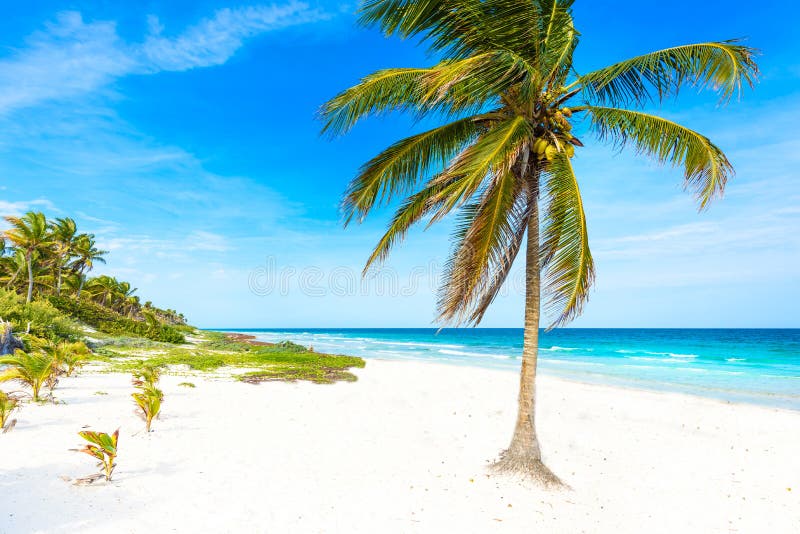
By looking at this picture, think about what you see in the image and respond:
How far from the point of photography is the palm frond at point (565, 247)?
202 inches

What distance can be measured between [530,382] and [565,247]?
7.06 feet

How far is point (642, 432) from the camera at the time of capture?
9.30m

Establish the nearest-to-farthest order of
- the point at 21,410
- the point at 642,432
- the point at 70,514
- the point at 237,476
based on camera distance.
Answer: the point at 70,514, the point at 237,476, the point at 21,410, the point at 642,432

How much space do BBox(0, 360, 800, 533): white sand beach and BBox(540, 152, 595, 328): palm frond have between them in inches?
104

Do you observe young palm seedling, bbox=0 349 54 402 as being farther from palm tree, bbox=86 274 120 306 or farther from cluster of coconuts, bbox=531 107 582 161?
palm tree, bbox=86 274 120 306

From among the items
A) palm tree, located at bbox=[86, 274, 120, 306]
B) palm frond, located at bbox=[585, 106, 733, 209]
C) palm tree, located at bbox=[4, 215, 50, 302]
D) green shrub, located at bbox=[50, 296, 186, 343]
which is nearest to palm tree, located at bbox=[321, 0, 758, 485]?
palm frond, located at bbox=[585, 106, 733, 209]

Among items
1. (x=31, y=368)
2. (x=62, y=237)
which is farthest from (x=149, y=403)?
(x=62, y=237)

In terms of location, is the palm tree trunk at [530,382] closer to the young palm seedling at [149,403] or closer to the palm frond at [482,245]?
the palm frond at [482,245]

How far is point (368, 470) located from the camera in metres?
6.10

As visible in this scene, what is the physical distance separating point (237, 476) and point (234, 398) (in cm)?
518

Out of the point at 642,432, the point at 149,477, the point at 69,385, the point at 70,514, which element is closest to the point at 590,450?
the point at 642,432

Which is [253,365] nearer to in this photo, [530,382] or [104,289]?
[530,382]

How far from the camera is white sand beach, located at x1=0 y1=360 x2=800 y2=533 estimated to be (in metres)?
4.49

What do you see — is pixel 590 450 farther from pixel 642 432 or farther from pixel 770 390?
pixel 770 390
